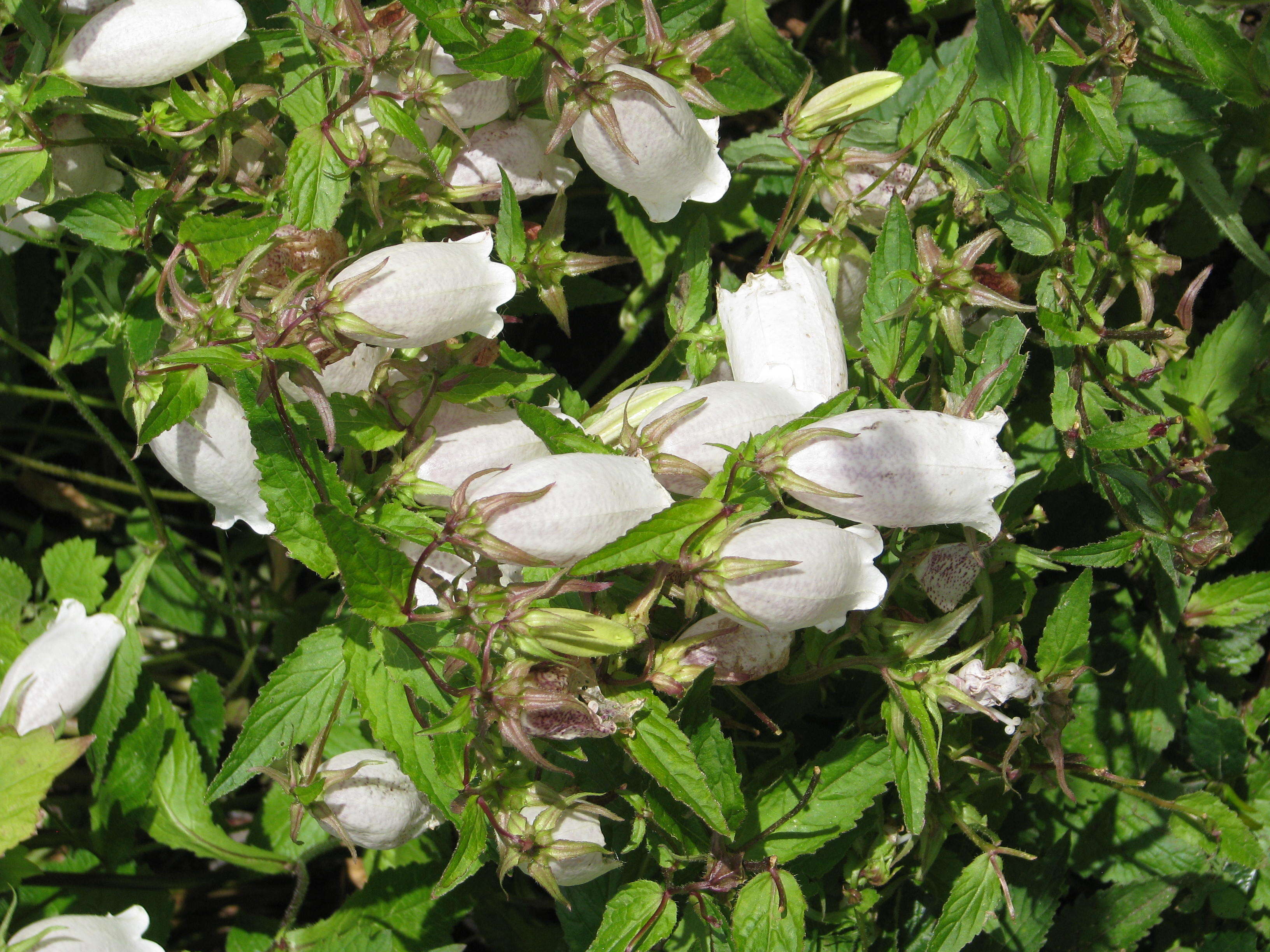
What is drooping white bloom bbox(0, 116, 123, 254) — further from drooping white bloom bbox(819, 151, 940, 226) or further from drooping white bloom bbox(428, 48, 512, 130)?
drooping white bloom bbox(819, 151, 940, 226)

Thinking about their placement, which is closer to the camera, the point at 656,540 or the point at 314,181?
the point at 656,540

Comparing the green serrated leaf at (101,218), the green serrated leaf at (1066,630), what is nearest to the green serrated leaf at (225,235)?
the green serrated leaf at (101,218)

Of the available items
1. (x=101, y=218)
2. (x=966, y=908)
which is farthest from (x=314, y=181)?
(x=966, y=908)

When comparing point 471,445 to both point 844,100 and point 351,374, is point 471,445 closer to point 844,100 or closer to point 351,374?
point 351,374

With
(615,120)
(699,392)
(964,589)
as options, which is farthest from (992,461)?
(615,120)

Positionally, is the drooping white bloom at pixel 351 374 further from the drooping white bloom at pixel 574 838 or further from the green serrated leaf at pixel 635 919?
the green serrated leaf at pixel 635 919
